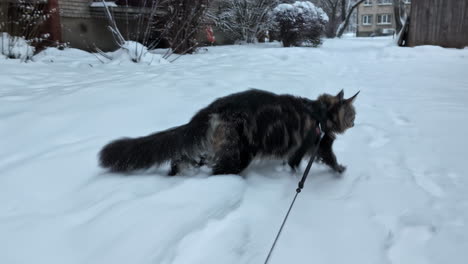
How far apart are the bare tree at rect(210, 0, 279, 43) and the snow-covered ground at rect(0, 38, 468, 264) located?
13.8 meters

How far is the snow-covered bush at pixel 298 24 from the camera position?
15547 millimetres

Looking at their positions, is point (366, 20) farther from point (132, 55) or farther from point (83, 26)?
point (132, 55)

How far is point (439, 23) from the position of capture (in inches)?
480

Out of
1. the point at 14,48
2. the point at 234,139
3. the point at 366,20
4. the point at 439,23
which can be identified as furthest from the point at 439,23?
the point at 366,20

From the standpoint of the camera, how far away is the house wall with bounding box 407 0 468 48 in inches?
467

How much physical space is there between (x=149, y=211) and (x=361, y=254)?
1258 mm

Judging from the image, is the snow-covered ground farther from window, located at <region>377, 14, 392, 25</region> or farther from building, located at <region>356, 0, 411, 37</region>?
window, located at <region>377, 14, 392, 25</region>

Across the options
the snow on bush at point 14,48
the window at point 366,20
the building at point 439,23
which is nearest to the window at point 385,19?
the window at point 366,20

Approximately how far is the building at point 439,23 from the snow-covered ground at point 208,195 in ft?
27.8

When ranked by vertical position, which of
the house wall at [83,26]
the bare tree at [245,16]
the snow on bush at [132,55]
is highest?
the bare tree at [245,16]

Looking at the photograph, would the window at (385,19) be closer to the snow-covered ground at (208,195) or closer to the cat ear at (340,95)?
the snow-covered ground at (208,195)

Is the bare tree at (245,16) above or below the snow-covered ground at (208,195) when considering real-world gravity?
above

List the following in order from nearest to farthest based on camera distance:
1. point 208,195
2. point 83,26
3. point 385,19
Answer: point 208,195 < point 83,26 < point 385,19

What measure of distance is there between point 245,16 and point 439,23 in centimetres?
893
